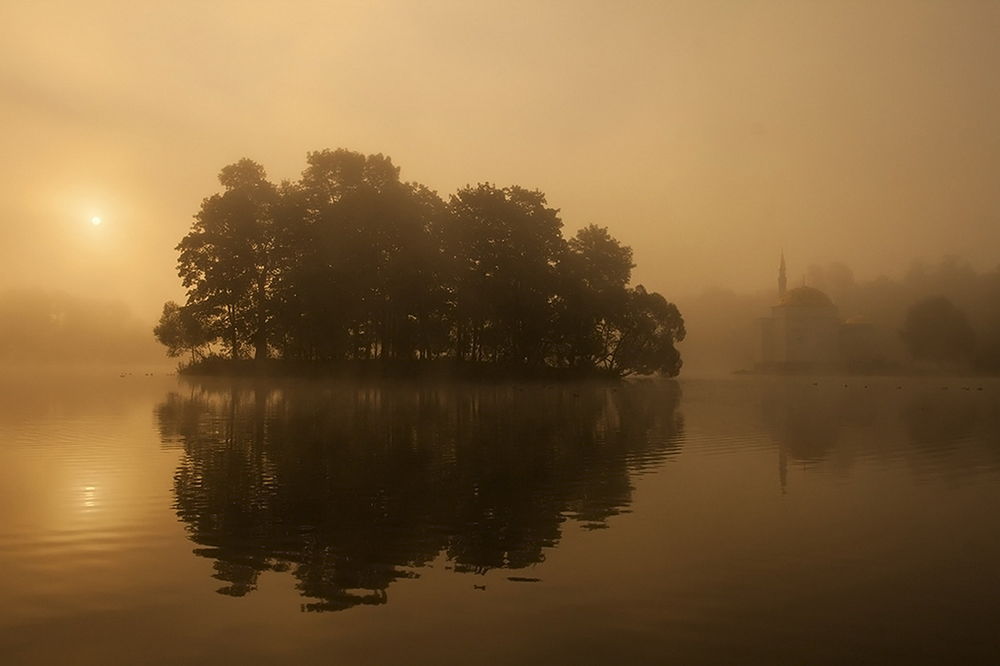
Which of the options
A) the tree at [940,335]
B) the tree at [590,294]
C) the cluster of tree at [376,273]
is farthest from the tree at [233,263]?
the tree at [940,335]

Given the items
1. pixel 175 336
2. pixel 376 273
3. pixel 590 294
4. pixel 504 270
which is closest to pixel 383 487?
pixel 376 273

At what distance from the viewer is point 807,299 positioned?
194m

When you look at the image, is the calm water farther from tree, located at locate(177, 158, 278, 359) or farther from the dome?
the dome

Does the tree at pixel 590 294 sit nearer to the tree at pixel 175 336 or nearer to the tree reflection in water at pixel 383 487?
the tree at pixel 175 336

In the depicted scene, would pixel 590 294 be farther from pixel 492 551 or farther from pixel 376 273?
pixel 492 551

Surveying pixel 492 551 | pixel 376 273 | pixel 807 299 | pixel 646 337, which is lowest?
pixel 492 551

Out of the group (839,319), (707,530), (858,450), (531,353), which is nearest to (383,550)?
(707,530)

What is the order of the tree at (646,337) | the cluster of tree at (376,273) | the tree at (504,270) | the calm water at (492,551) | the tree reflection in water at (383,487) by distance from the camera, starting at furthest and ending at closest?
the tree at (646,337), the tree at (504,270), the cluster of tree at (376,273), the tree reflection in water at (383,487), the calm water at (492,551)

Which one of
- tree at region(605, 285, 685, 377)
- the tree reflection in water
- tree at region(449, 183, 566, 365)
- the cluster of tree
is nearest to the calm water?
the tree reflection in water

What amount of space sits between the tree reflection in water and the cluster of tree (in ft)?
129

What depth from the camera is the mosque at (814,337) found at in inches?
7357

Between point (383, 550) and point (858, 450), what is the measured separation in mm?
19637

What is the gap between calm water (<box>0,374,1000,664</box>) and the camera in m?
8.50

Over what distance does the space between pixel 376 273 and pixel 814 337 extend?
5671 inches
